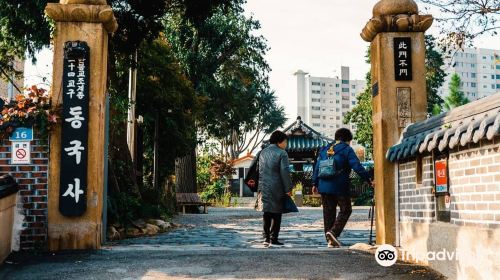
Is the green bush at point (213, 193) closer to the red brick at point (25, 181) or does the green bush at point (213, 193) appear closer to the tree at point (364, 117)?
the tree at point (364, 117)

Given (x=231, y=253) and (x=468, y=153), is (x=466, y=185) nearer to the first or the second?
(x=468, y=153)

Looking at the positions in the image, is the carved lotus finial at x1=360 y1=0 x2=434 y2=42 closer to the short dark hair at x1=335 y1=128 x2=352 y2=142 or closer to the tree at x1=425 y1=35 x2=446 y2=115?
the short dark hair at x1=335 y1=128 x2=352 y2=142

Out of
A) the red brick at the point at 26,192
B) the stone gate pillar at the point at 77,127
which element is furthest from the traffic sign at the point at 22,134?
the red brick at the point at 26,192

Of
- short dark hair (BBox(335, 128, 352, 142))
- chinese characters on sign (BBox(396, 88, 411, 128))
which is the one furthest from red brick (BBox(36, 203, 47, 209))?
chinese characters on sign (BBox(396, 88, 411, 128))

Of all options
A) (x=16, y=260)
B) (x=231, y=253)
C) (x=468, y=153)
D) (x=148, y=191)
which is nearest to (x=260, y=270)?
(x=231, y=253)

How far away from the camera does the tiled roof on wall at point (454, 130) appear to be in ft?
15.3

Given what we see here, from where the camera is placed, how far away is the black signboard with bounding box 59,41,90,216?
25.3 feet

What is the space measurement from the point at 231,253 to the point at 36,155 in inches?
120

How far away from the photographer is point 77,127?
25.5 ft

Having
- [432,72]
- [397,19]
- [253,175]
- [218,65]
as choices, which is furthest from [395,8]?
[432,72]

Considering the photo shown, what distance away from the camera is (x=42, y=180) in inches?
307

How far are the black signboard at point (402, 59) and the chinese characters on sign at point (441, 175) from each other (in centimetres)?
210

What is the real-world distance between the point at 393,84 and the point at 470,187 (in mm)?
2951

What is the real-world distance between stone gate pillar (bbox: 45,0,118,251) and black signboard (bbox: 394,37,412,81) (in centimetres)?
411
